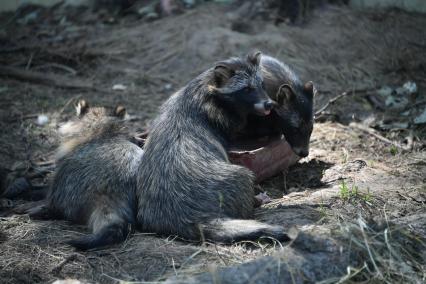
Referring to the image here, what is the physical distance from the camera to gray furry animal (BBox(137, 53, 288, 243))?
5.39m

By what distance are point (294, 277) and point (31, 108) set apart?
247 inches

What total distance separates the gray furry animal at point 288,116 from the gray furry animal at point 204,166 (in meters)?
0.47

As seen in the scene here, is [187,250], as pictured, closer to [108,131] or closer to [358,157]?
[108,131]

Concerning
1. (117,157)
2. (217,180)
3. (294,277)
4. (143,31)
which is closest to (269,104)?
(217,180)

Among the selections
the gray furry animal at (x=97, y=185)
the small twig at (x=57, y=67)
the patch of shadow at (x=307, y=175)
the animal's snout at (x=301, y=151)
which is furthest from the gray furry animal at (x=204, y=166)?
the small twig at (x=57, y=67)

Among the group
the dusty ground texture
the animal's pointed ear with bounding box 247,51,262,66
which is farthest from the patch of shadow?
the animal's pointed ear with bounding box 247,51,262,66

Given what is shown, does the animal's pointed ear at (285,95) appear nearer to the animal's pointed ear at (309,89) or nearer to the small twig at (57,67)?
the animal's pointed ear at (309,89)

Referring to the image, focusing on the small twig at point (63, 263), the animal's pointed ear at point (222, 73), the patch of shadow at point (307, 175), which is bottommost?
the patch of shadow at point (307, 175)

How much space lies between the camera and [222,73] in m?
6.66

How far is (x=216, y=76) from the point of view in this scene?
6668 millimetres

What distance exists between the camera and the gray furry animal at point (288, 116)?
7.02 m

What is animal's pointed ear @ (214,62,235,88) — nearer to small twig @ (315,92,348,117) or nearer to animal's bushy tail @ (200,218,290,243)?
animal's bushy tail @ (200,218,290,243)

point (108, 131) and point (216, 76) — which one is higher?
point (216, 76)

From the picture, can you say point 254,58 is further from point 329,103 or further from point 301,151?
point 329,103
